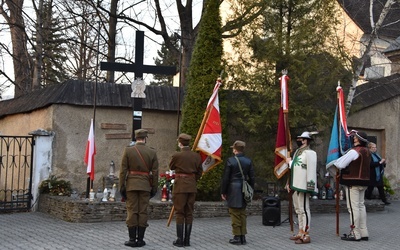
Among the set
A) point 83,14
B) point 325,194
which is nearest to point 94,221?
point 325,194

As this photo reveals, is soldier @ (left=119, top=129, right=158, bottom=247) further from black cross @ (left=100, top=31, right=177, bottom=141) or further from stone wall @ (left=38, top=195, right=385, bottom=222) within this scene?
black cross @ (left=100, top=31, right=177, bottom=141)

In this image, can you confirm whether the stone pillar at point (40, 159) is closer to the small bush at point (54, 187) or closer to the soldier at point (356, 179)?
the small bush at point (54, 187)

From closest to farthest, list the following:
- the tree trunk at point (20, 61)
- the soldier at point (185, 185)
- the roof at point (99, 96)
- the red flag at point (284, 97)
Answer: the soldier at point (185, 185), the red flag at point (284, 97), the roof at point (99, 96), the tree trunk at point (20, 61)

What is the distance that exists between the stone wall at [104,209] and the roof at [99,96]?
2.51m

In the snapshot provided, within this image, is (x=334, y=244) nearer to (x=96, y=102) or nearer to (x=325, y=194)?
(x=325, y=194)

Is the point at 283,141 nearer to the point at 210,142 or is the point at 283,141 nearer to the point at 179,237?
the point at 210,142

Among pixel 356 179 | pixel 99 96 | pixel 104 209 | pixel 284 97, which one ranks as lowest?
pixel 104 209

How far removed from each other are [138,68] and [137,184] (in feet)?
17.6

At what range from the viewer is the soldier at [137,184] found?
31.2ft

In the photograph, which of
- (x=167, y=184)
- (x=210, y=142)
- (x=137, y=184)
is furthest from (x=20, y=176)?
(x=137, y=184)

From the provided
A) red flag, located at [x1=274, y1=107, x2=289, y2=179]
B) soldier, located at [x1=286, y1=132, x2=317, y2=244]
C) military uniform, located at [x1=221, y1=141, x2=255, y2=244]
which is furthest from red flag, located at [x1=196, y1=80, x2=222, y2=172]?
soldier, located at [x1=286, y1=132, x2=317, y2=244]

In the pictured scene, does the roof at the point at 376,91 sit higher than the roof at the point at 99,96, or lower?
higher

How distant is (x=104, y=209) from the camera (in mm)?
12086

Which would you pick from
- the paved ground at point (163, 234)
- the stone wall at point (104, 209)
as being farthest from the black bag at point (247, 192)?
the stone wall at point (104, 209)
